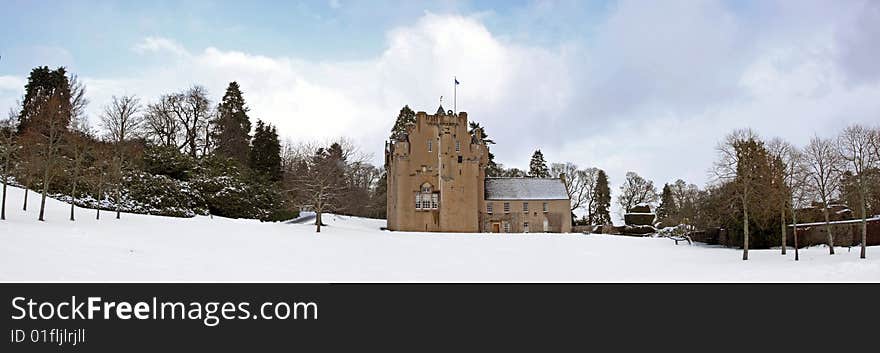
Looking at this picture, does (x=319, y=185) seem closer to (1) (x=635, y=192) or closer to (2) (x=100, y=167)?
(2) (x=100, y=167)

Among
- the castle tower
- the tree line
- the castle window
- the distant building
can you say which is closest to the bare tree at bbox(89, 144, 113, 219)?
the tree line

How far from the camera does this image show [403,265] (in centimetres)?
2555

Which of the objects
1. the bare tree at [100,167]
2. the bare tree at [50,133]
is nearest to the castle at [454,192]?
the bare tree at [100,167]

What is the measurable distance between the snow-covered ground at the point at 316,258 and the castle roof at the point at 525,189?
59.5 feet

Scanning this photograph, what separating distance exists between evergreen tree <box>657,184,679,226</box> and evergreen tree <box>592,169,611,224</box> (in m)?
7.08

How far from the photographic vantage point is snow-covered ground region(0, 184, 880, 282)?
1770cm

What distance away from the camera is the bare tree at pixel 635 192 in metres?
82.9

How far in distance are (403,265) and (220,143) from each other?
4466 cm

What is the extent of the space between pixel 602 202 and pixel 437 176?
30621mm

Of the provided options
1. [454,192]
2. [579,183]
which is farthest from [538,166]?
[454,192]

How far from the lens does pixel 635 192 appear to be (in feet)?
274

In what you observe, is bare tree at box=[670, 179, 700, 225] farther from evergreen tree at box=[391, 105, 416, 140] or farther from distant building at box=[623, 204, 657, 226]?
evergreen tree at box=[391, 105, 416, 140]
